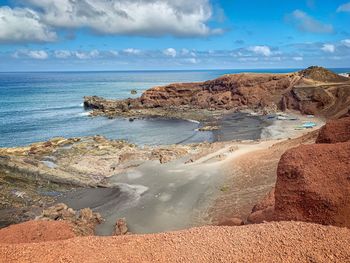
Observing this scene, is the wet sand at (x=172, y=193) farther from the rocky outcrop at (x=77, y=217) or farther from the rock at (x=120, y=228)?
the rocky outcrop at (x=77, y=217)

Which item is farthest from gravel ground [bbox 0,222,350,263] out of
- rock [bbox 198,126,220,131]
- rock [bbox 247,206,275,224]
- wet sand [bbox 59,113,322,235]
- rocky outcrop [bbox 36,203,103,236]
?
rock [bbox 198,126,220,131]

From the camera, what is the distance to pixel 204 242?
11391mm

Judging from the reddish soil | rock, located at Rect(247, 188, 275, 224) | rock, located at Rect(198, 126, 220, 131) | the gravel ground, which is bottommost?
rock, located at Rect(198, 126, 220, 131)

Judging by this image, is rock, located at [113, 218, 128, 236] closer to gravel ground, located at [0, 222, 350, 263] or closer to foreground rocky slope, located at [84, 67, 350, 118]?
gravel ground, located at [0, 222, 350, 263]

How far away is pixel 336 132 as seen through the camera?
17266 millimetres

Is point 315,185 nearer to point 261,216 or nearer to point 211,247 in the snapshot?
point 261,216

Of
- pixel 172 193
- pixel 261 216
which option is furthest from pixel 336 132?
pixel 172 193

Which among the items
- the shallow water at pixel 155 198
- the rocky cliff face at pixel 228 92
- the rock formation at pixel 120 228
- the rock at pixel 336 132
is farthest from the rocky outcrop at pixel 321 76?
the rock at pixel 336 132

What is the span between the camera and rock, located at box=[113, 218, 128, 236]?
23.6 metres

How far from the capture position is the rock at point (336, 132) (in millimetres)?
16906

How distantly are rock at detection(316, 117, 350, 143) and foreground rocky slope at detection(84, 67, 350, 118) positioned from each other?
2198 inches

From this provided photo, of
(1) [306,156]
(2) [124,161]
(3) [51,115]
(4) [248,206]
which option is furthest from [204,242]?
(3) [51,115]

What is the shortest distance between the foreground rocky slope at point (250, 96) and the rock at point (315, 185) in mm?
59358

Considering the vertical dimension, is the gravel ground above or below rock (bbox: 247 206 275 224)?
above
